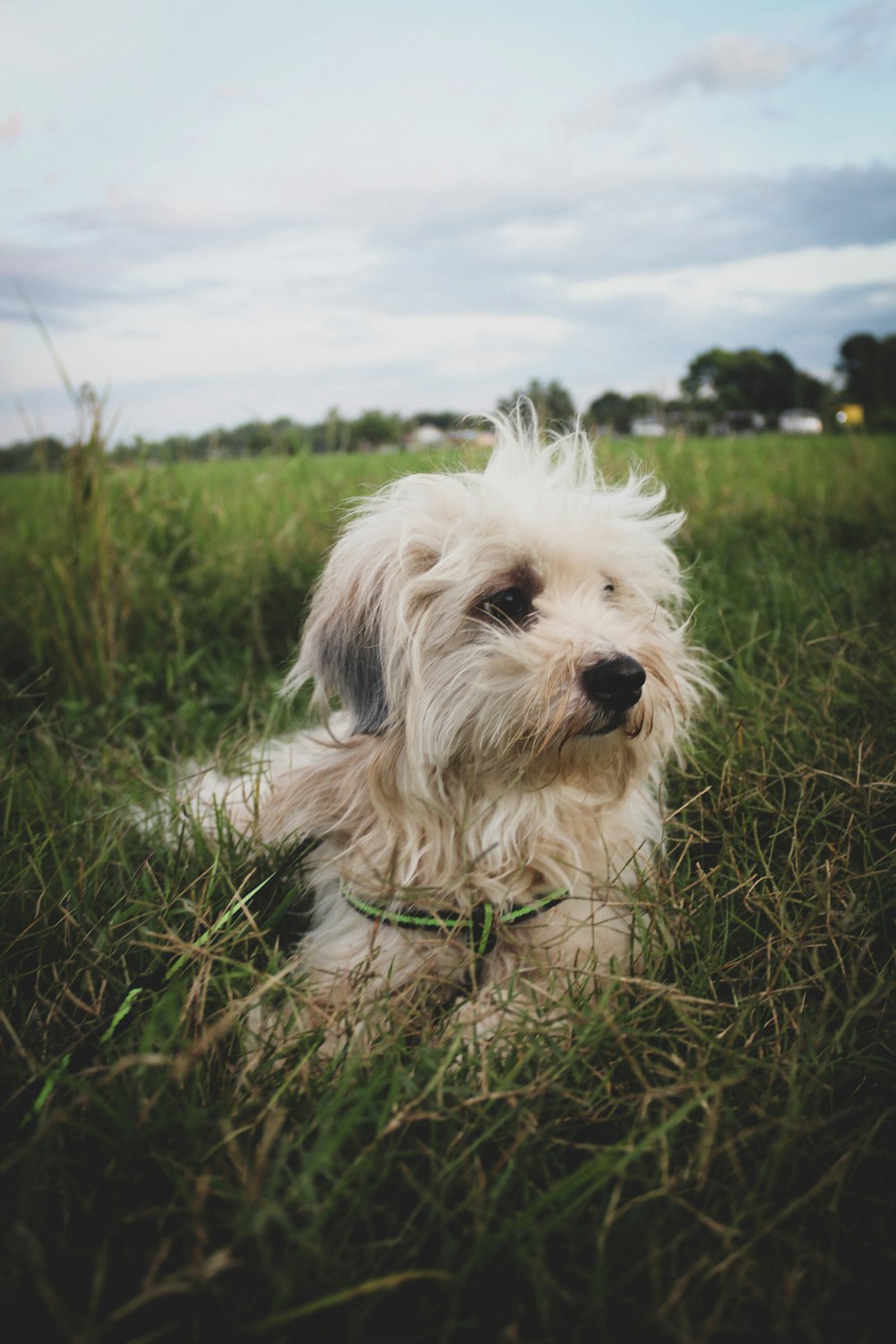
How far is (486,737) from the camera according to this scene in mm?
1921

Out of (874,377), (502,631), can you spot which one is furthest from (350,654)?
(874,377)

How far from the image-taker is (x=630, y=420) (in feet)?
22.6

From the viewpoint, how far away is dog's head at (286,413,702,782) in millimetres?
1870

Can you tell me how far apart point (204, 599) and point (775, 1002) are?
344 cm

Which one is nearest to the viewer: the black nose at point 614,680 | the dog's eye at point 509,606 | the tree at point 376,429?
the black nose at point 614,680

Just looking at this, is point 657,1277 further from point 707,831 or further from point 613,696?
point 707,831

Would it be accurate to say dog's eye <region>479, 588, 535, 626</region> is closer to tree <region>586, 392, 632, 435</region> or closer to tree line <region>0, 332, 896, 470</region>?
tree line <region>0, 332, 896, 470</region>

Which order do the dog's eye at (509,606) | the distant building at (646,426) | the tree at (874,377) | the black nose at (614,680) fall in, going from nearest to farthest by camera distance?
the black nose at (614,680) → the dog's eye at (509,606) → the distant building at (646,426) → the tree at (874,377)

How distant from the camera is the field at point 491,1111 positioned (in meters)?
1.07

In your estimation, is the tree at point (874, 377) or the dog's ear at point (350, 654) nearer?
the dog's ear at point (350, 654)

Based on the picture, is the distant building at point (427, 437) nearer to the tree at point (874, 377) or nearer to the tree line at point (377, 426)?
the tree line at point (377, 426)

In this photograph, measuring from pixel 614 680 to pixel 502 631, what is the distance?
317 millimetres

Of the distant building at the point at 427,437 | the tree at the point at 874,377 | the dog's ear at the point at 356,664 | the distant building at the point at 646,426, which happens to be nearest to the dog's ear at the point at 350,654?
the dog's ear at the point at 356,664

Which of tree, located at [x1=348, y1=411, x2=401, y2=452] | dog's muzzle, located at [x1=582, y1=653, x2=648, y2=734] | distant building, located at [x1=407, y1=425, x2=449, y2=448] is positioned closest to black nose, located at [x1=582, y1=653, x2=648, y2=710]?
dog's muzzle, located at [x1=582, y1=653, x2=648, y2=734]
